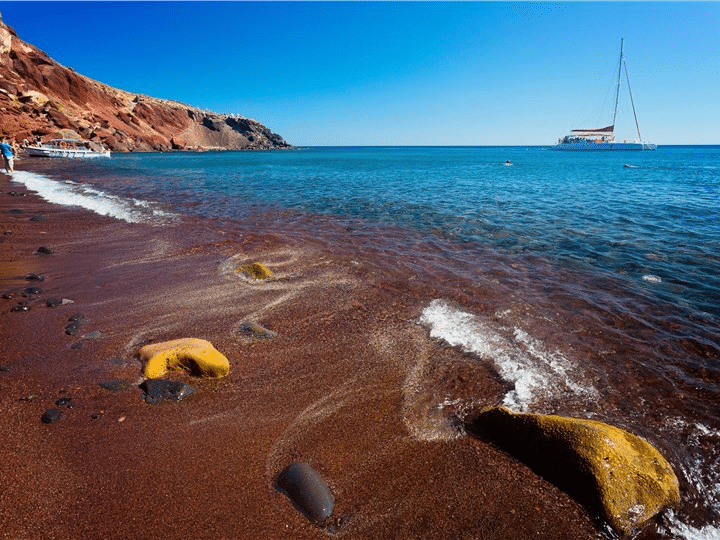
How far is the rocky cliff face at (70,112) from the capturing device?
194ft

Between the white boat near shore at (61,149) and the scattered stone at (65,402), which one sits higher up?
the white boat near shore at (61,149)

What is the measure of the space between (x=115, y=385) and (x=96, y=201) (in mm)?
19062

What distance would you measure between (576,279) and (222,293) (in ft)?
28.2

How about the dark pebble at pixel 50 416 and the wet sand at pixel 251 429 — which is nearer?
the wet sand at pixel 251 429

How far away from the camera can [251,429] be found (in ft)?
14.0

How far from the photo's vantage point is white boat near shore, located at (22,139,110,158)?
49.5m

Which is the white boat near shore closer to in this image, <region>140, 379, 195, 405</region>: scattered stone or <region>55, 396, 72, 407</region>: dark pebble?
<region>55, 396, 72, 407</region>: dark pebble

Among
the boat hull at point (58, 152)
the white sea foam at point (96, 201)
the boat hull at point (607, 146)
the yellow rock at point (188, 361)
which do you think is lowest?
the yellow rock at point (188, 361)

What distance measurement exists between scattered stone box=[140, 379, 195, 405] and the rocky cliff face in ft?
231

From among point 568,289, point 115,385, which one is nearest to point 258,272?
point 115,385

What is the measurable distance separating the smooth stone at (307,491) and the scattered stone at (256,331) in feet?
9.31

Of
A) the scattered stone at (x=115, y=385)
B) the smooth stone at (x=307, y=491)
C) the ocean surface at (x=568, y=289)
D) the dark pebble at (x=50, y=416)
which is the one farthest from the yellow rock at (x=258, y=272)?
the smooth stone at (x=307, y=491)

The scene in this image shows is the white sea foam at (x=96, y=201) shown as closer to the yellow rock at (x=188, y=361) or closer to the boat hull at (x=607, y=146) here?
the yellow rock at (x=188, y=361)

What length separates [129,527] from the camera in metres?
3.14
